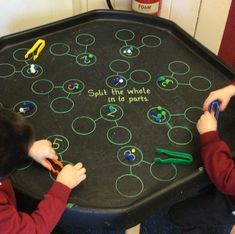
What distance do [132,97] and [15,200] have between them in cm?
36

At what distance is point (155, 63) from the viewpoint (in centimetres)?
101

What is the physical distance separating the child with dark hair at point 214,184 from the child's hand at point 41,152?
0.32 m

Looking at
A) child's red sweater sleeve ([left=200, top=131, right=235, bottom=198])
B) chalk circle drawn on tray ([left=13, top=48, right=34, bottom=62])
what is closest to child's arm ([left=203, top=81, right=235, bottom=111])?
child's red sweater sleeve ([left=200, top=131, right=235, bottom=198])

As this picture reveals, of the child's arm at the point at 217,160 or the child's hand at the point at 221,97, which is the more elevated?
the child's hand at the point at 221,97

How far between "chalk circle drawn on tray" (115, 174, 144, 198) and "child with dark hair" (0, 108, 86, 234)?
74 mm

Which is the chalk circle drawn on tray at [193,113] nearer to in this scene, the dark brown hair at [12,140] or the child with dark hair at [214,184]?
the child with dark hair at [214,184]

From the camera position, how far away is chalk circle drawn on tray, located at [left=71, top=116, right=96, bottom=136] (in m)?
0.84

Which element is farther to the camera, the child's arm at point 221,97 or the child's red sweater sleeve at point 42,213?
the child's arm at point 221,97

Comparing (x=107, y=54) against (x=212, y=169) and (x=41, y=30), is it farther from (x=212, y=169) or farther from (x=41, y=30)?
(x=212, y=169)

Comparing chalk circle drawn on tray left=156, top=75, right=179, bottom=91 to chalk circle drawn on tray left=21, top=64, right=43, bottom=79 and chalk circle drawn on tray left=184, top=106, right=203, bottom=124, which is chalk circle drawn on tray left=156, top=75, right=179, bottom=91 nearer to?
chalk circle drawn on tray left=184, top=106, right=203, bottom=124

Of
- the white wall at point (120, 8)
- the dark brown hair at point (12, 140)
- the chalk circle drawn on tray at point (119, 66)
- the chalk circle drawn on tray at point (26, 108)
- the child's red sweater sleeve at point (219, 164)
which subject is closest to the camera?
the dark brown hair at point (12, 140)

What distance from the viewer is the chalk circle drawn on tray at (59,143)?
2.63 ft

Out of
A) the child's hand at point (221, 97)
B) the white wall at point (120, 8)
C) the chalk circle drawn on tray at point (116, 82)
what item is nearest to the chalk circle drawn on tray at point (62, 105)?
the chalk circle drawn on tray at point (116, 82)

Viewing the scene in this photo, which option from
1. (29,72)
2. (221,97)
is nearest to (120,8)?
(29,72)
